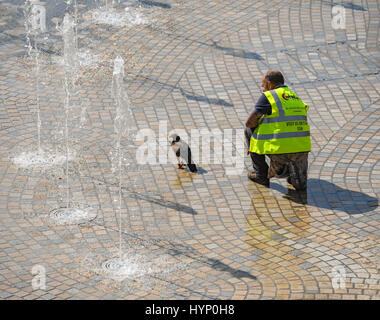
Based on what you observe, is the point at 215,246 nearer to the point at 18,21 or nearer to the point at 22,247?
the point at 22,247

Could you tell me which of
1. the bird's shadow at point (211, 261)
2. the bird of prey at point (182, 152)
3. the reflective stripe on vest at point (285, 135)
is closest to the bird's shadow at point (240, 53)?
the bird of prey at point (182, 152)

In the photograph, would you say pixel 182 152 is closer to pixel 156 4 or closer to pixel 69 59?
pixel 69 59

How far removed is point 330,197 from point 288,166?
0.60m

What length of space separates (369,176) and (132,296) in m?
3.76

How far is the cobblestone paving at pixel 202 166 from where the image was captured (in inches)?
320

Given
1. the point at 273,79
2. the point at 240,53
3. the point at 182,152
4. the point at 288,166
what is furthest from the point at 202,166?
the point at 240,53

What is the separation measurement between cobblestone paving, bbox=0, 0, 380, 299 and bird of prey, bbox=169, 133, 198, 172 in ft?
0.43

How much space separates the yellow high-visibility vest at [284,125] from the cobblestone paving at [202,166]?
580mm

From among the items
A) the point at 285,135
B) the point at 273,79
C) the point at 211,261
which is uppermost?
the point at 273,79

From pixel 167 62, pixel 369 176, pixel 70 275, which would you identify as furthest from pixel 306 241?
pixel 167 62

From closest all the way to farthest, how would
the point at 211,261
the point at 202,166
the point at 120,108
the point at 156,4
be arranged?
the point at 211,261
the point at 202,166
the point at 120,108
the point at 156,4

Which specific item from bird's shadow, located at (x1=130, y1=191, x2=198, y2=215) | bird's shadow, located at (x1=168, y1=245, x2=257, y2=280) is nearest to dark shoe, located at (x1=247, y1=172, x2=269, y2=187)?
bird's shadow, located at (x1=130, y1=191, x2=198, y2=215)

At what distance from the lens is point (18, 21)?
48.1ft

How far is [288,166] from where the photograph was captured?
9.77 m
